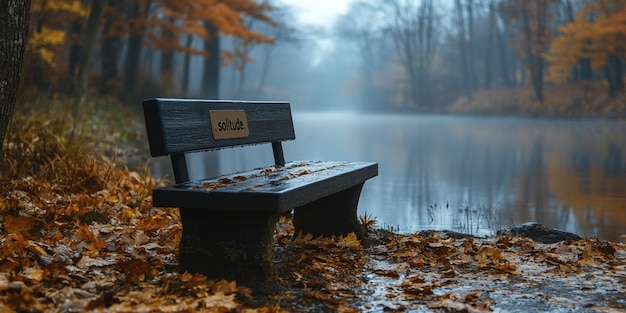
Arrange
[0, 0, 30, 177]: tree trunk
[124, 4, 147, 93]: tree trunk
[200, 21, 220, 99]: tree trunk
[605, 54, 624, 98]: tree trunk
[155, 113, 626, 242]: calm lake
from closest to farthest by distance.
A: [0, 0, 30, 177]: tree trunk, [155, 113, 626, 242]: calm lake, [124, 4, 147, 93]: tree trunk, [200, 21, 220, 99]: tree trunk, [605, 54, 624, 98]: tree trunk

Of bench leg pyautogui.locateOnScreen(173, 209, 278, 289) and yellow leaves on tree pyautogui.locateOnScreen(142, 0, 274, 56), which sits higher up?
yellow leaves on tree pyautogui.locateOnScreen(142, 0, 274, 56)

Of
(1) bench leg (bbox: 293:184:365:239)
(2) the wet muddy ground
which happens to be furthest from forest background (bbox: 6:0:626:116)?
(2) the wet muddy ground

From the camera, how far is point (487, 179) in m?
10.6

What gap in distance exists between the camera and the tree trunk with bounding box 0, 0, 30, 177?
174 inches

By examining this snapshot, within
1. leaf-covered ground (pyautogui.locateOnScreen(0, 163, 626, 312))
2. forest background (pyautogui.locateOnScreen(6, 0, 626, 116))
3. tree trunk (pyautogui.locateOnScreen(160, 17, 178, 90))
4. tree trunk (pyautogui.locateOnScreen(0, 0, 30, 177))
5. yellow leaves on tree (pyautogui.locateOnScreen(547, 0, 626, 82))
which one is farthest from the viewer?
yellow leaves on tree (pyautogui.locateOnScreen(547, 0, 626, 82))

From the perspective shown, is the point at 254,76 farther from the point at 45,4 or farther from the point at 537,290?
the point at 537,290

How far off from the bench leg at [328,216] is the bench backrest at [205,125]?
0.56 m

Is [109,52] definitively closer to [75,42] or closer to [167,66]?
[75,42]

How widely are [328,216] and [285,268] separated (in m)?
0.96

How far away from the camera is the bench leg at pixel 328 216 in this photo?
499cm

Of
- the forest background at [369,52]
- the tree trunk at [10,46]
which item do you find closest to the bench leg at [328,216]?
the tree trunk at [10,46]

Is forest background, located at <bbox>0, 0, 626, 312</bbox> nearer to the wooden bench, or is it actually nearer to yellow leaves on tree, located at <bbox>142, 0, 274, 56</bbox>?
yellow leaves on tree, located at <bbox>142, 0, 274, 56</bbox>

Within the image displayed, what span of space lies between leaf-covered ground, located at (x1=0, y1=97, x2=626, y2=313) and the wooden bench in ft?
0.47

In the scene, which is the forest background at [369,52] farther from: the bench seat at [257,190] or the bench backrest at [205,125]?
the bench seat at [257,190]
